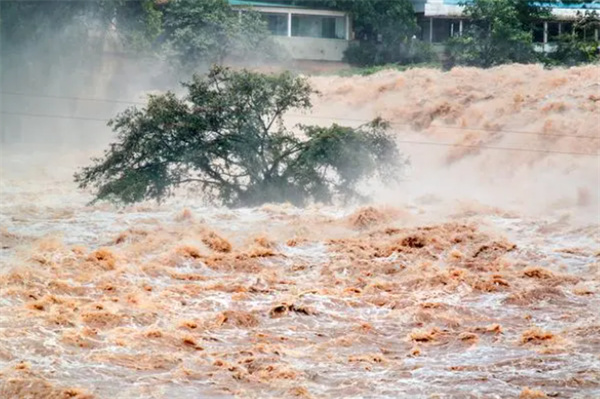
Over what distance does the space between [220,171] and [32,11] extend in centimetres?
1867

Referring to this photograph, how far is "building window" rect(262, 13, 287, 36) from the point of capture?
5503 cm

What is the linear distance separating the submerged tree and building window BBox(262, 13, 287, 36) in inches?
667

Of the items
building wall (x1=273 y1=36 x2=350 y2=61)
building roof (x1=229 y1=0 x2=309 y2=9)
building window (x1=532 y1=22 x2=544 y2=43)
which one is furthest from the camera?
building wall (x1=273 y1=36 x2=350 y2=61)

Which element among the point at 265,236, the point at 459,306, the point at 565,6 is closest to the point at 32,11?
the point at 565,6

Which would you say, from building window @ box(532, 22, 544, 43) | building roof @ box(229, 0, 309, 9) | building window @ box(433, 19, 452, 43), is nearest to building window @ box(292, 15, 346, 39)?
building roof @ box(229, 0, 309, 9)

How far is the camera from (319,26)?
55.2 metres

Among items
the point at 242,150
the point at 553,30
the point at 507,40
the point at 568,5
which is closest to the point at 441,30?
the point at 507,40

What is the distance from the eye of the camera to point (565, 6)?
5412 cm

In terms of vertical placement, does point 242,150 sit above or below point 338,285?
above

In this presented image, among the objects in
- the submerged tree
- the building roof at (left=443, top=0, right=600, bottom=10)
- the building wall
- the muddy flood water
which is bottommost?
the muddy flood water

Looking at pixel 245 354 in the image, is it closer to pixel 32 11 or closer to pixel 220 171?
pixel 220 171

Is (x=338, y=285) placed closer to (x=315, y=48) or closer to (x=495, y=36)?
(x=495, y=36)

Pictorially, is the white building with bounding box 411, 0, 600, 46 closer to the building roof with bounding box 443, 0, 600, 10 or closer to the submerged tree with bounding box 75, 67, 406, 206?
the building roof with bounding box 443, 0, 600, 10

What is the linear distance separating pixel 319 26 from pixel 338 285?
28.7m
